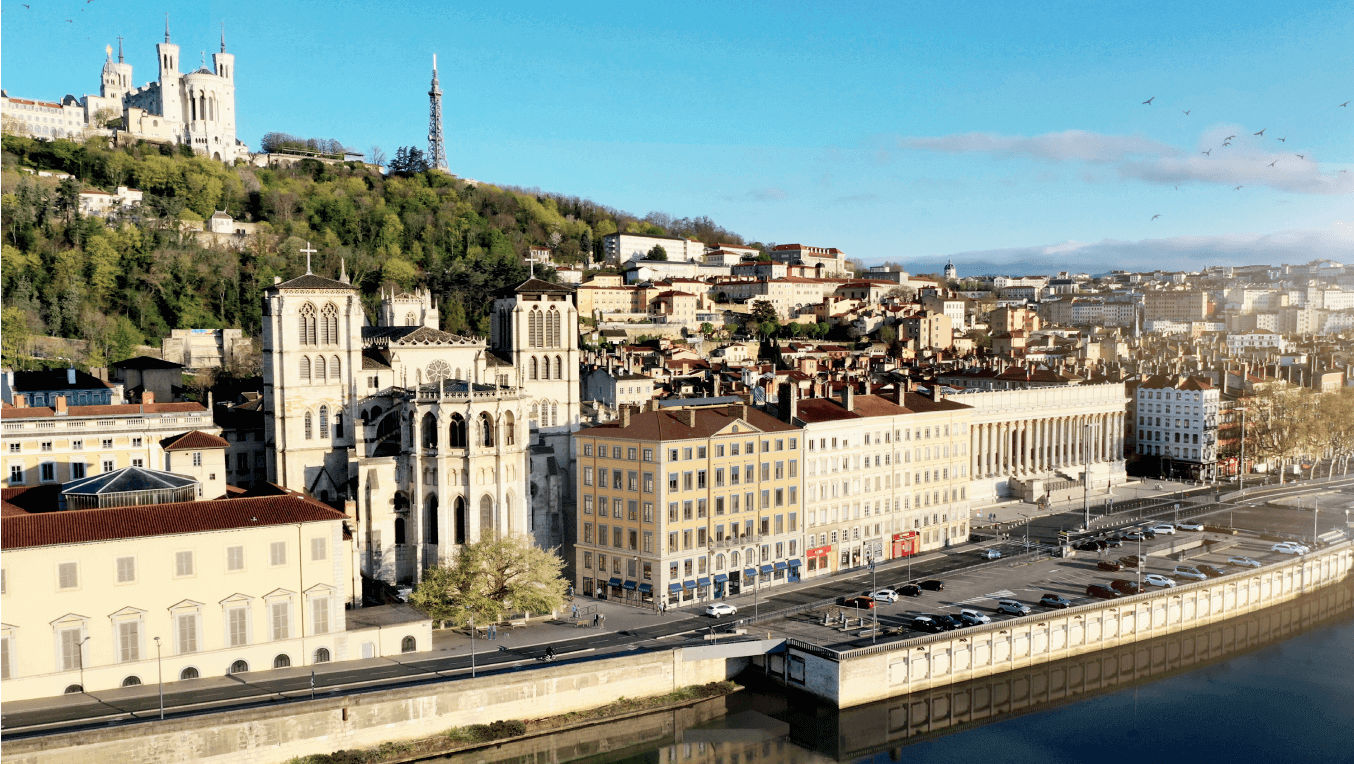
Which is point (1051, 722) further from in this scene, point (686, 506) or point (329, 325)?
point (329, 325)

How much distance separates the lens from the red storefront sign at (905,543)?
207 ft

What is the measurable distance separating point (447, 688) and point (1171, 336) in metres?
157

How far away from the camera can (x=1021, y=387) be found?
92000 mm

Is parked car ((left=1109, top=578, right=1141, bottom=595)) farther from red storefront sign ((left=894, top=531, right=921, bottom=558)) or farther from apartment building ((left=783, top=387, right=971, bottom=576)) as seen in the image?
apartment building ((left=783, top=387, right=971, bottom=576))

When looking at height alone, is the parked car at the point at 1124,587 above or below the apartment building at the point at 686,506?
below

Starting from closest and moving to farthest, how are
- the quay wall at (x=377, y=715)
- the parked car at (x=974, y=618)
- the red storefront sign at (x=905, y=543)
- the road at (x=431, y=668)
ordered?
the quay wall at (x=377, y=715), the road at (x=431, y=668), the parked car at (x=974, y=618), the red storefront sign at (x=905, y=543)

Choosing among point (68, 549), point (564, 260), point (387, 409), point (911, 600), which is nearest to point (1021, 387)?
point (911, 600)

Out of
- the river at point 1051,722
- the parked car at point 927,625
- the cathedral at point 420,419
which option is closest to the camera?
the river at point 1051,722

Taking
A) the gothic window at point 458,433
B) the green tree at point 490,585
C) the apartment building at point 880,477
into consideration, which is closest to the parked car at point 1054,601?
the apartment building at point 880,477

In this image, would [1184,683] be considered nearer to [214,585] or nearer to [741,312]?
[214,585]

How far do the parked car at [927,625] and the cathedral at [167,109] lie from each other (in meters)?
120

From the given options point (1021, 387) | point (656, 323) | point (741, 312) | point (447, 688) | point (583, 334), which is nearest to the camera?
point (447, 688)

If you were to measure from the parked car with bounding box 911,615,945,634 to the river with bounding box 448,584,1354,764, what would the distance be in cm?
242

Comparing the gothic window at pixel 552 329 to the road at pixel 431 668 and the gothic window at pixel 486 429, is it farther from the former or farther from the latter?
the road at pixel 431 668
